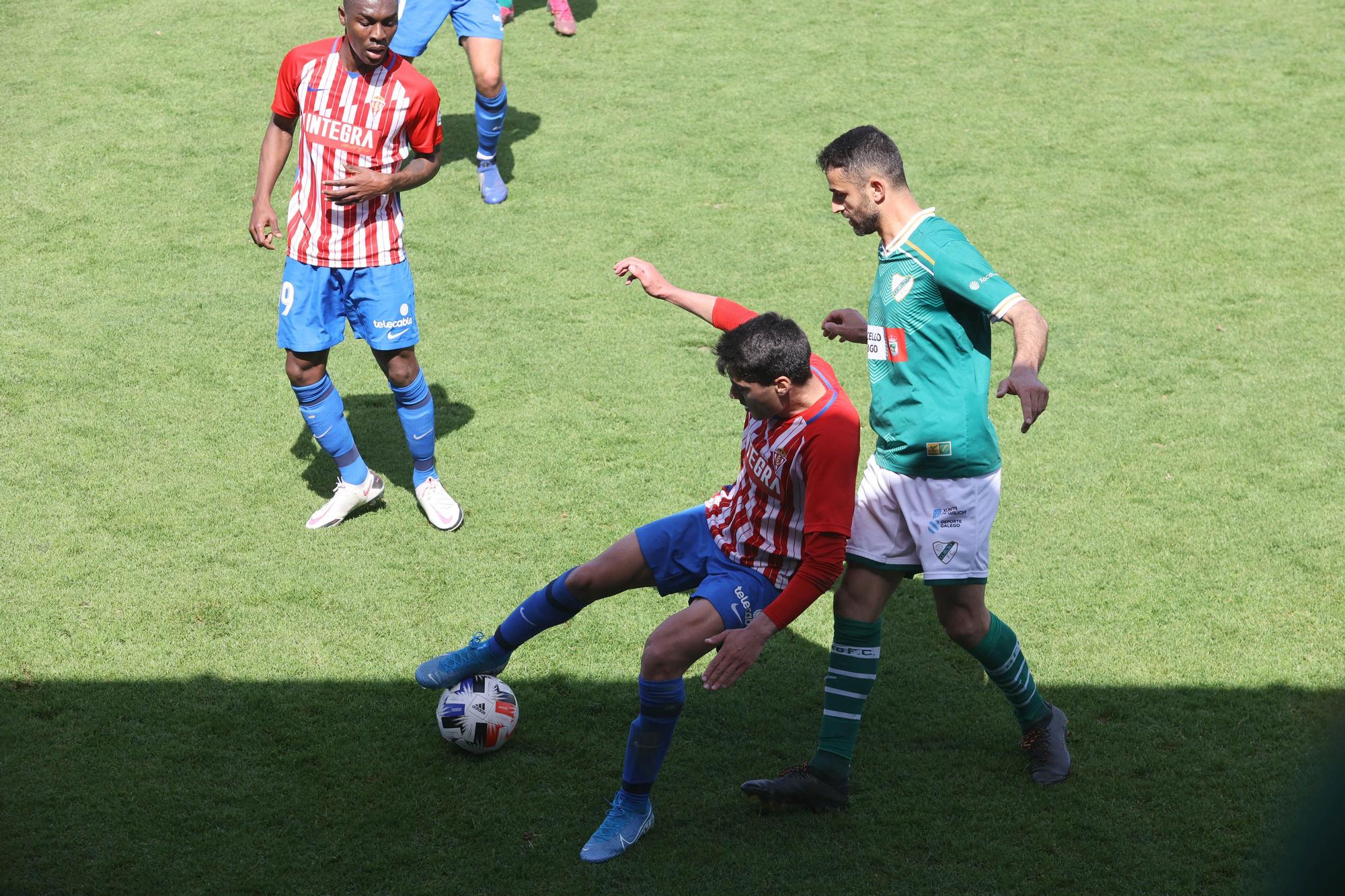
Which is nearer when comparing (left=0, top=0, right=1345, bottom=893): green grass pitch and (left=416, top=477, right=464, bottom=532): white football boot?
(left=0, top=0, right=1345, bottom=893): green grass pitch

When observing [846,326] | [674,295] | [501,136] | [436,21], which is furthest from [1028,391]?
[501,136]

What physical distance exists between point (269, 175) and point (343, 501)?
60.7 inches

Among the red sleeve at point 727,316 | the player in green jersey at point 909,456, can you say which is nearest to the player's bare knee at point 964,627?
the player in green jersey at point 909,456

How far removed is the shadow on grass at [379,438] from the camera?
6.27 meters

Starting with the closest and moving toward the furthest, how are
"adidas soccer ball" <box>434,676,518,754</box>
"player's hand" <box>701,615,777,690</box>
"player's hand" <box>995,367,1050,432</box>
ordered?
"player's hand" <box>995,367,1050,432</box>
"player's hand" <box>701,615,777,690</box>
"adidas soccer ball" <box>434,676,518,754</box>

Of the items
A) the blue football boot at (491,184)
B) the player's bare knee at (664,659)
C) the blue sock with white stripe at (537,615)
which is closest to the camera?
the player's bare knee at (664,659)

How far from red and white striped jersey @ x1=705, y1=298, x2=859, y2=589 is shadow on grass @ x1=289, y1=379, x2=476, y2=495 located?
8.38 feet

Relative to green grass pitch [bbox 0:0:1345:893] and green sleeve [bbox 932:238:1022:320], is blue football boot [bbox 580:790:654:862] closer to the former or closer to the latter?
green grass pitch [bbox 0:0:1345:893]

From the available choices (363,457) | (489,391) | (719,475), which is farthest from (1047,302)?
(363,457)

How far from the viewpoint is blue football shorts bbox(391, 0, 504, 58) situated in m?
8.87

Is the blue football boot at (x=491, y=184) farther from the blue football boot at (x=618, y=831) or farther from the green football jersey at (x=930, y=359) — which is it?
the blue football boot at (x=618, y=831)

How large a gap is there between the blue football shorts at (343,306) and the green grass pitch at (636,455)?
885mm

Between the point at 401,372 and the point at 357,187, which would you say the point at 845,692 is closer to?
the point at 401,372

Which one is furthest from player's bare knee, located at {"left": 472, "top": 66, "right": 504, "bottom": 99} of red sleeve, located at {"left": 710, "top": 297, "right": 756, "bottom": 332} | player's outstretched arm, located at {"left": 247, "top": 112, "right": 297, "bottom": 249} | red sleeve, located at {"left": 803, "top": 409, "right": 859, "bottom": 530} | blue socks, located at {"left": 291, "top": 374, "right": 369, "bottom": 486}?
red sleeve, located at {"left": 803, "top": 409, "right": 859, "bottom": 530}
